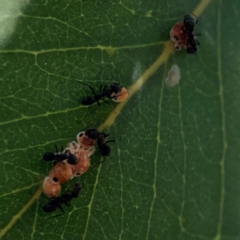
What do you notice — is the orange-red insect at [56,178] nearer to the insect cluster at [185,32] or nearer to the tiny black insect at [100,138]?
the tiny black insect at [100,138]

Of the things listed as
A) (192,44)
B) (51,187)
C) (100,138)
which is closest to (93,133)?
(100,138)

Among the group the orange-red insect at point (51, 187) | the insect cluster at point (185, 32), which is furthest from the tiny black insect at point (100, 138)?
the insect cluster at point (185, 32)

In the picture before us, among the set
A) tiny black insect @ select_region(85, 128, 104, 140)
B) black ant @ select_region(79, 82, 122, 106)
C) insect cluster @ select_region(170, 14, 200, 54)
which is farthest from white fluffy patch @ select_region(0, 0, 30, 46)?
insect cluster @ select_region(170, 14, 200, 54)

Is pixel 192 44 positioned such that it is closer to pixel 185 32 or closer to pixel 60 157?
pixel 185 32

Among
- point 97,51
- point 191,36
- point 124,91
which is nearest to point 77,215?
point 124,91

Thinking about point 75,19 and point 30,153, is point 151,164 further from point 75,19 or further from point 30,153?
point 75,19

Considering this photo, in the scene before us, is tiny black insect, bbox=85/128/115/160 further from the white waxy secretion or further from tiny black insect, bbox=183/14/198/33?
tiny black insect, bbox=183/14/198/33

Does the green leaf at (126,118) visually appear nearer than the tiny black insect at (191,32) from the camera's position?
Yes
